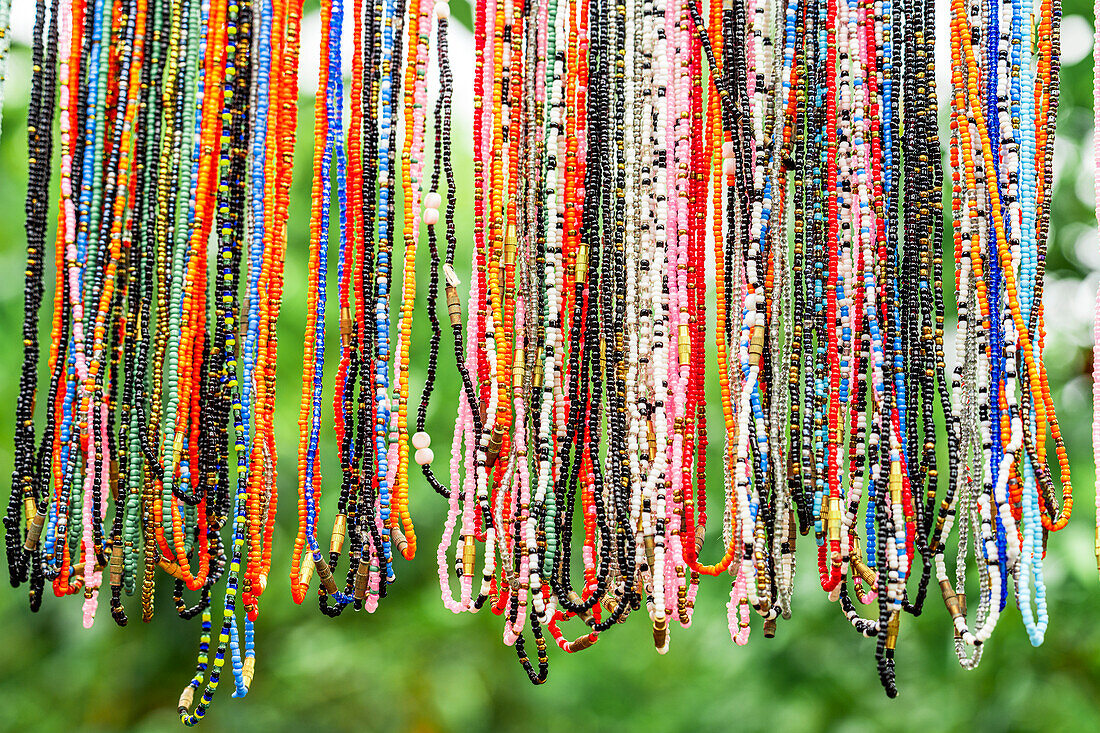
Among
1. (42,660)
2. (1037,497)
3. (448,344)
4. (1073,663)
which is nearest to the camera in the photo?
(1037,497)

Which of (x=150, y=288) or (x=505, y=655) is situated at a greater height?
(x=150, y=288)

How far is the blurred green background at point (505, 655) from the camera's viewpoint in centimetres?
108

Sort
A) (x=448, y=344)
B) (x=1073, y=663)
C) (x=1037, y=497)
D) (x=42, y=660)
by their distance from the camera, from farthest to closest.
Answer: (x=448, y=344) → (x=42, y=660) → (x=1073, y=663) → (x=1037, y=497)

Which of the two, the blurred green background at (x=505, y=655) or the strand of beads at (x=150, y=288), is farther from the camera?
the blurred green background at (x=505, y=655)

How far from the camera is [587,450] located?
60cm

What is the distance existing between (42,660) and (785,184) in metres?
1.23

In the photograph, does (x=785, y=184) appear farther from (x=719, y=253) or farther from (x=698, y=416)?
(x=698, y=416)

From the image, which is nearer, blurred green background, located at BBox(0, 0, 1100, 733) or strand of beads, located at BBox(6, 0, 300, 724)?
strand of beads, located at BBox(6, 0, 300, 724)

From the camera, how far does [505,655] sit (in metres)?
1.34

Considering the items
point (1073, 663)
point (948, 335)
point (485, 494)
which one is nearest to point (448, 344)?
point (948, 335)

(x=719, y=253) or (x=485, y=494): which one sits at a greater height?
(x=719, y=253)

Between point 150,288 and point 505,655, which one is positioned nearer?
point 150,288

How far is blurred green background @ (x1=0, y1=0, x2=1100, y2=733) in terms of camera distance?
1.08m

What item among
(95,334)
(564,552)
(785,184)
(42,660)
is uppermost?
(785,184)
